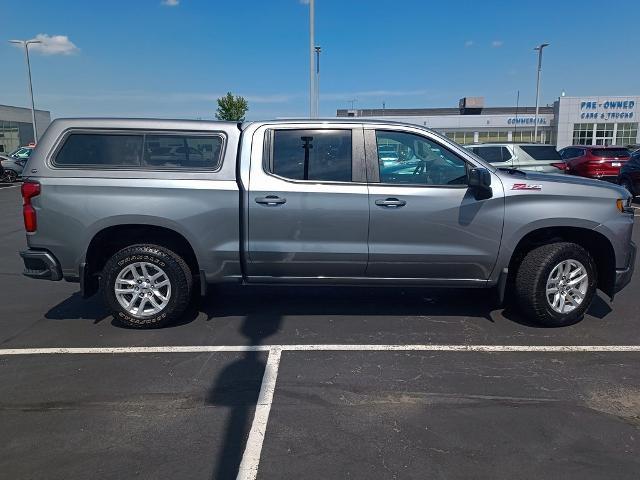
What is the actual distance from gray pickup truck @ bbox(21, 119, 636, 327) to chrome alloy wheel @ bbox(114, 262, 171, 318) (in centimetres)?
1

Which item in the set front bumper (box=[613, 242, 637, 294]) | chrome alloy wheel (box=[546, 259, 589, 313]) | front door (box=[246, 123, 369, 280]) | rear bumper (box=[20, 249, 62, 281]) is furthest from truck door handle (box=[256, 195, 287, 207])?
front bumper (box=[613, 242, 637, 294])

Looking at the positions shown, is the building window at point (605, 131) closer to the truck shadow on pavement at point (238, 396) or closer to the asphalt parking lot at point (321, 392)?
the asphalt parking lot at point (321, 392)

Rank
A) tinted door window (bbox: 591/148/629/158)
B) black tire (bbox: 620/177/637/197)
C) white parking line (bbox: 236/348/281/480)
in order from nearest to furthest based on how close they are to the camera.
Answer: white parking line (bbox: 236/348/281/480) → black tire (bbox: 620/177/637/197) → tinted door window (bbox: 591/148/629/158)

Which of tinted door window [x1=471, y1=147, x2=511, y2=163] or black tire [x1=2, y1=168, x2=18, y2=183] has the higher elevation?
tinted door window [x1=471, y1=147, x2=511, y2=163]

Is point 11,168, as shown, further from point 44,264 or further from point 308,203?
point 308,203

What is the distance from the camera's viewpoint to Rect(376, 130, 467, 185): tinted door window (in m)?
5.04

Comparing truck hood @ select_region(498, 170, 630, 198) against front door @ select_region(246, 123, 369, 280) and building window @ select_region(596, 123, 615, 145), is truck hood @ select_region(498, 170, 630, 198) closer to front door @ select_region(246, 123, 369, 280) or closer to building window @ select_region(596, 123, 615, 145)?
front door @ select_region(246, 123, 369, 280)

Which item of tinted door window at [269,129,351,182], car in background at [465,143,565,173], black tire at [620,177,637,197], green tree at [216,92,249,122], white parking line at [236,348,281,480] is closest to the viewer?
white parking line at [236,348,281,480]

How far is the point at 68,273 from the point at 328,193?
2574 millimetres

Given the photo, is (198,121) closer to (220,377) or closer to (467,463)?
(220,377)

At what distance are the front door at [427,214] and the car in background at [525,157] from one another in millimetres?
8759

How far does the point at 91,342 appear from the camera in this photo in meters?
4.92

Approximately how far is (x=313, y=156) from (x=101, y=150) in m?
2.02

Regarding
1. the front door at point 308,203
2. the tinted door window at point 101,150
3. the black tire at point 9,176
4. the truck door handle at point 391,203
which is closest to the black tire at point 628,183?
the truck door handle at point 391,203
